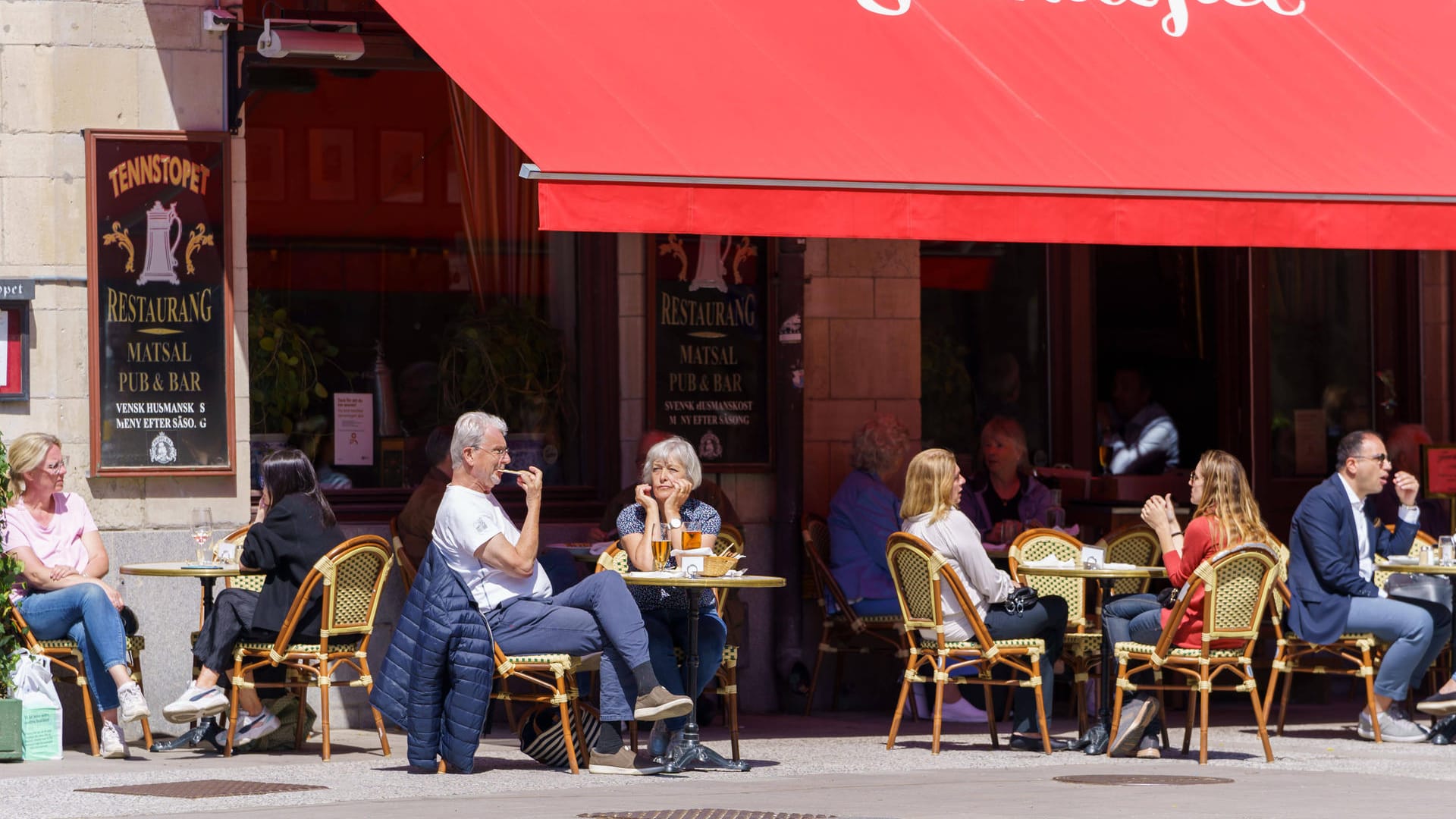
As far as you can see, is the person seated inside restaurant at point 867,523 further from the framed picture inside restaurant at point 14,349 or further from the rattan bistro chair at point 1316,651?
the framed picture inside restaurant at point 14,349

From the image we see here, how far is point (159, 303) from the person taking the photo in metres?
9.93

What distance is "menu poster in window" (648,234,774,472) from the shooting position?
36.4 ft

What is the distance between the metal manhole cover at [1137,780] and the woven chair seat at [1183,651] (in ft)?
2.11

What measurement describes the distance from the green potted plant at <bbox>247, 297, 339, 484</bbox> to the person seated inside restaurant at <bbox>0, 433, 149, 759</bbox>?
3.96 ft

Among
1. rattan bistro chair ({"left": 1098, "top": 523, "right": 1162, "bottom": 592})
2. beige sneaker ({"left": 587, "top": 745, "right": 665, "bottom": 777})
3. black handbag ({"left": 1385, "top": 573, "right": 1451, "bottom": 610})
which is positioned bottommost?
beige sneaker ({"left": 587, "top": 745, "right": 665, "bottom": 777})

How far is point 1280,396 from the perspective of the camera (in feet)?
42.0

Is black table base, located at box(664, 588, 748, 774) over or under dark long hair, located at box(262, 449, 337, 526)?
under

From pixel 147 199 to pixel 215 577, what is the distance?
1.81 meters

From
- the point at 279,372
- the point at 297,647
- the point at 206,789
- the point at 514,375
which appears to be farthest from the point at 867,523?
the point at 206,789

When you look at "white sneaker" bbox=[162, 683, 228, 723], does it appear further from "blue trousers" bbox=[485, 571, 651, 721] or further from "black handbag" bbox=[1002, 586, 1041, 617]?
"black handbag" bbox=[1002, 586, 1041, 617]

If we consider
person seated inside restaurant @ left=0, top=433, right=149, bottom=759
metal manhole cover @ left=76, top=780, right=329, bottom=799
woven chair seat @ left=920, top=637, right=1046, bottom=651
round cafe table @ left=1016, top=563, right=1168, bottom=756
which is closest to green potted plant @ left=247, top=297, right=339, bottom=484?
person seated inside restaurant @ left=0, top=433, right=149, bottom=759

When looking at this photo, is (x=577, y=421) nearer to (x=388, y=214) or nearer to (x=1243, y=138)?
(x=388, y=214)

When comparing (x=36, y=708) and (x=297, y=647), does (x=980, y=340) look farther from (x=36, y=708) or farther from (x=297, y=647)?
(x=36, y=708)

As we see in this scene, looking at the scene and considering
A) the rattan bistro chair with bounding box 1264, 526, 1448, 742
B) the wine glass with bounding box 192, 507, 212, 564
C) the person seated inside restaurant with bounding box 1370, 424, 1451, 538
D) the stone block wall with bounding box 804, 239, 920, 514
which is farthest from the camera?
the person seated inside restaurant with bounding box 1370, 424, 1451, 538
